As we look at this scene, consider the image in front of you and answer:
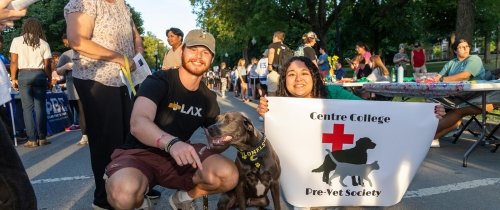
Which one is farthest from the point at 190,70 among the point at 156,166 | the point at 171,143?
the point at 171,143

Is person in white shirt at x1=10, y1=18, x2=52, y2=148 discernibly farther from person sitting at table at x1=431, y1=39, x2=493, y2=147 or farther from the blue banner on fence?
person sitting at table at x1=431, y1=39, x2=493, y2=147

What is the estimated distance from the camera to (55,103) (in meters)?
10.1

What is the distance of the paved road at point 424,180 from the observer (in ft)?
13.5

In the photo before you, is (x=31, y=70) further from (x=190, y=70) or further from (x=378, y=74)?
(x=378, y=74)

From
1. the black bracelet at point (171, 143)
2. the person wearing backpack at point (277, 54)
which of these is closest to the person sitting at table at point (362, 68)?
the person wearing backpack at point (277, 54)

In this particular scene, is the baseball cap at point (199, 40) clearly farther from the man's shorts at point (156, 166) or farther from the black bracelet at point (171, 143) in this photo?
the black bracelet at point (171, 143)

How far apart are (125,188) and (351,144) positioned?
1.51 metres

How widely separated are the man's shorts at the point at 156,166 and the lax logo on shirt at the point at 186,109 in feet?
0.80

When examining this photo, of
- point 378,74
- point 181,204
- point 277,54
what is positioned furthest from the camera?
point 277,54

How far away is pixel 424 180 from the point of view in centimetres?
486

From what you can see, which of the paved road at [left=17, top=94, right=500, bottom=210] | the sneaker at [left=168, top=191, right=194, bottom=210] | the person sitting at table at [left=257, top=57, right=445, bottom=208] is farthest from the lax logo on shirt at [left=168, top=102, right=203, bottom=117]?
the paved road at [left=17, top=94, right=500, bottom=210]

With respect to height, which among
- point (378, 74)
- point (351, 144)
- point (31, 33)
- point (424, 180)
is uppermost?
point (31, 33)

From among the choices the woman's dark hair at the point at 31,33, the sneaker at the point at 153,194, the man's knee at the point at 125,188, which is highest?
the woman's dark hair at the point at 31,33

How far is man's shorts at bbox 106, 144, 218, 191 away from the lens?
120 inches
